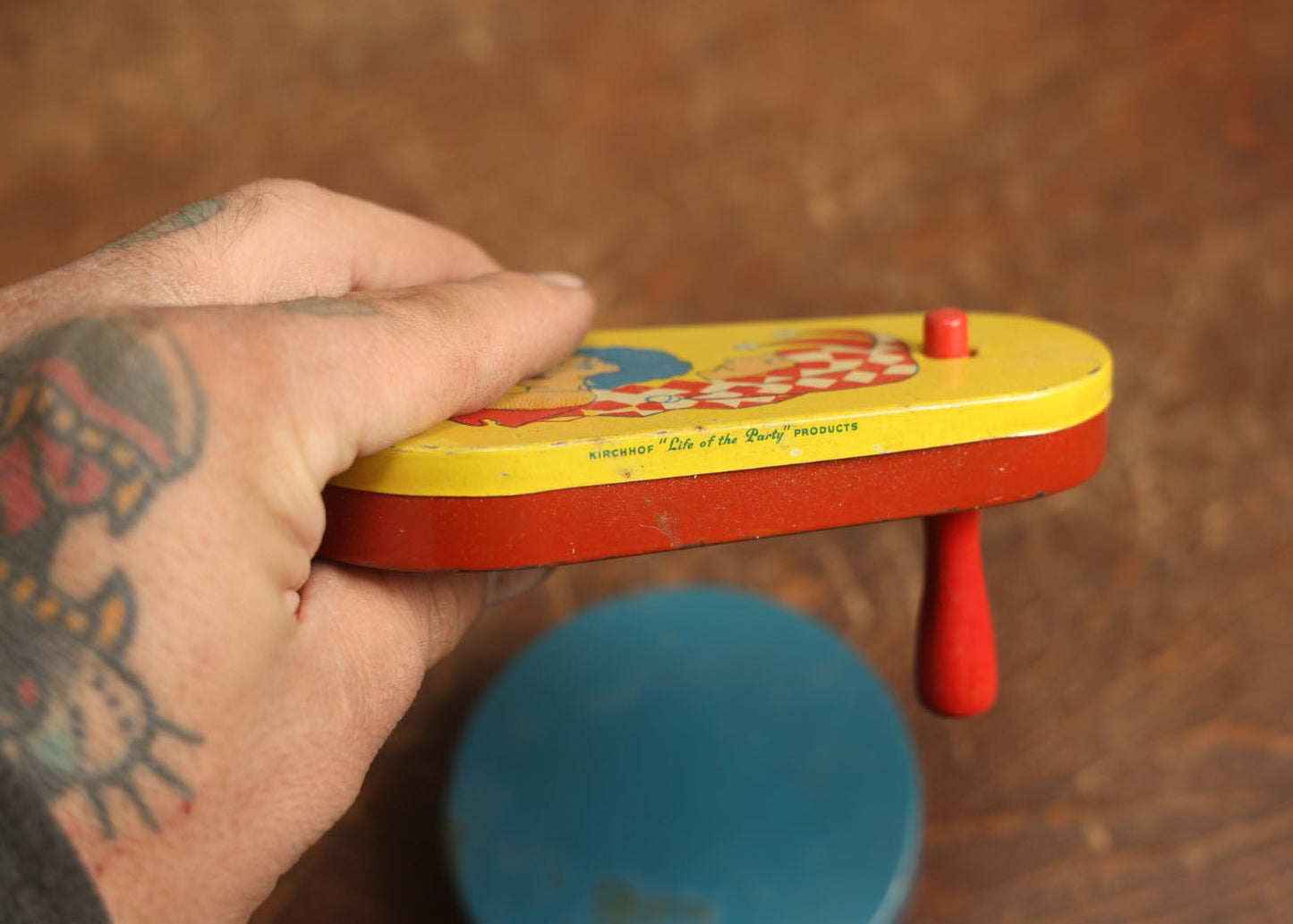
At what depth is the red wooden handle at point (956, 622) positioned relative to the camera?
2.27ft

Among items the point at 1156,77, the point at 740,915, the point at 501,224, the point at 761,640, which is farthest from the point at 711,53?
the point at 740,915

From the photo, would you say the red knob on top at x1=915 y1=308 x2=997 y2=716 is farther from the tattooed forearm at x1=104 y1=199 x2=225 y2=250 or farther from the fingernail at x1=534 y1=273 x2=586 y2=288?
the tattooed forearm at x1=104 y1=199 x2=225 y2=250

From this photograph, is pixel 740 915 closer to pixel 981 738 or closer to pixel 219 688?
pixel 981 738

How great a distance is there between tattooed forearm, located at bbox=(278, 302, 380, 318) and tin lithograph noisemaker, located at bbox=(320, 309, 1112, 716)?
65mm

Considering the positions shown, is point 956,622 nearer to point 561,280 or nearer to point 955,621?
point 955,621

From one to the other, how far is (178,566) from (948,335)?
440 mm

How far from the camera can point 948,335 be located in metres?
0.67

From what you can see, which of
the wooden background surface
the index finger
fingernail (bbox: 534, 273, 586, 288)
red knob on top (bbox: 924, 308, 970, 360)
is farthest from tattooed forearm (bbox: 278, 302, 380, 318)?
the wooden background surface

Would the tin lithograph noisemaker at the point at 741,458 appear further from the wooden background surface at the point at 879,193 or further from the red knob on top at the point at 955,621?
the wooden background surface at the point at 879,193

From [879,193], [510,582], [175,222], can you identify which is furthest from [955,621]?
[879,193]

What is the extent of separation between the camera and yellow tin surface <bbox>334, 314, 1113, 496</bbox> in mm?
539

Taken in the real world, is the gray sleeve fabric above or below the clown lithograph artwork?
below

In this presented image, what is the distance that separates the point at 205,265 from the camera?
55cm

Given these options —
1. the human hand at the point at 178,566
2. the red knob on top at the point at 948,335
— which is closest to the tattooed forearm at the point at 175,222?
the human hand at the point at 178,566
